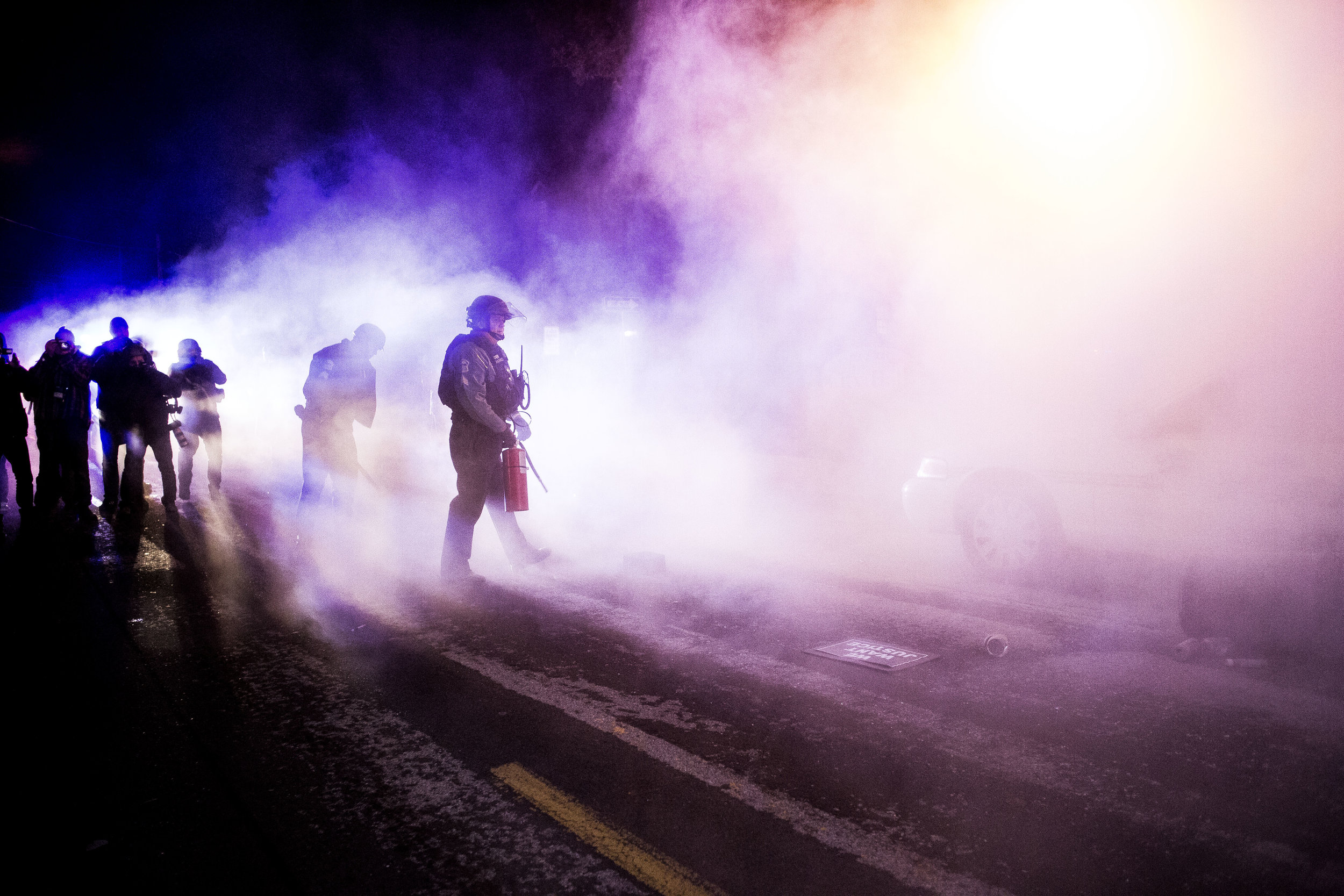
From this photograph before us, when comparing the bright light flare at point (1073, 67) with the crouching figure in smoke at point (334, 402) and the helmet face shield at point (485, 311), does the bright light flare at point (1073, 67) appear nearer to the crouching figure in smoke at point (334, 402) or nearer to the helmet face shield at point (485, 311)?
the helmet face shield at point (485, 311)

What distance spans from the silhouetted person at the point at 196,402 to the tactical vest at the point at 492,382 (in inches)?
215

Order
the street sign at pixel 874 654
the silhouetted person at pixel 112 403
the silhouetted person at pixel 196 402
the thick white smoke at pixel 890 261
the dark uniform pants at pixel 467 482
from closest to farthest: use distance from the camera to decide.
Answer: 1. the street sign at pixel 874 654
2. the dark uniform pants at pixel 467 482
3. the thick white smoke at pixel 890 261
4. the silhouetted person at pixel 112 403
5. the silhouetted person at pixel 196 402

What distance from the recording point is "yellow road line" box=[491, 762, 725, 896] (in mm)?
2047

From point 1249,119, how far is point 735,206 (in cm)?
562

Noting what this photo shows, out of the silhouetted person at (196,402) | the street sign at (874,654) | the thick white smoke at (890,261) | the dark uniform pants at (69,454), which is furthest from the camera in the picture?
the silhouetted person at (196,402)

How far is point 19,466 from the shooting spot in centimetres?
809

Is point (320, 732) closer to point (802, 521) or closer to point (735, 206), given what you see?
point (802, 521)

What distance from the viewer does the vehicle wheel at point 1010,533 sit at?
5098 millimetres

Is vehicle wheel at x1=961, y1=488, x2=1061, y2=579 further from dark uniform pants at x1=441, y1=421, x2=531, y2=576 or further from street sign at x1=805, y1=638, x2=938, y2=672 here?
Result: dark uniform pants at x1=441, y1=421, x2=531, y2=576

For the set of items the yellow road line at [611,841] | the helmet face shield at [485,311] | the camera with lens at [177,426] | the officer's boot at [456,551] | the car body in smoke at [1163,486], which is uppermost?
the helmet face shield at [485,311]

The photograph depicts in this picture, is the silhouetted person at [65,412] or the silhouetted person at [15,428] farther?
the silhouetted person at [65,412]

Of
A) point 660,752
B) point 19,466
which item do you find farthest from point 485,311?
point 19,466

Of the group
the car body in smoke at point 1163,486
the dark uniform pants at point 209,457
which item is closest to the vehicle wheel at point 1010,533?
the car body in smoke at point 1163,486

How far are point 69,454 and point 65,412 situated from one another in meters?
0.44
